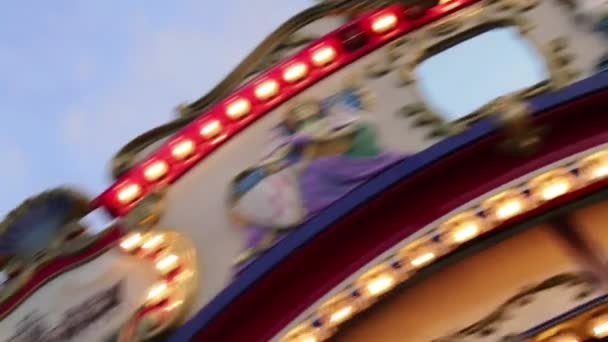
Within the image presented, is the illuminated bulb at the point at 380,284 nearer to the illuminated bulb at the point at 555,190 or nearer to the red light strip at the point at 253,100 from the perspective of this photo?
the illuminated bulb at the point at 555,190

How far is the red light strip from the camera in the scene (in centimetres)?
767

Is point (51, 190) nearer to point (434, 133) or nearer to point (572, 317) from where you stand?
point (434, 133)

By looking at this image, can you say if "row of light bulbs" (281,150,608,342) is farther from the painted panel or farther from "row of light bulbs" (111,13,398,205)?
"row of light bulbs" (111,13,398,205)

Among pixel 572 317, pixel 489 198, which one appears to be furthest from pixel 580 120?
pixel 572 317

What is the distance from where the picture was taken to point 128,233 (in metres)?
7.80

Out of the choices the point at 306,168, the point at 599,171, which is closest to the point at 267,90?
the point at 306,168

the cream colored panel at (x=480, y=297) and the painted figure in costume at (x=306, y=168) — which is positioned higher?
the painted figure in costume at (x=306, y=168)

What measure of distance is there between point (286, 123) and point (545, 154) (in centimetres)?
198

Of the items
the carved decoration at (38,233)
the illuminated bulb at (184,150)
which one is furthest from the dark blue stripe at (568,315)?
the carved decoration at (38,233)

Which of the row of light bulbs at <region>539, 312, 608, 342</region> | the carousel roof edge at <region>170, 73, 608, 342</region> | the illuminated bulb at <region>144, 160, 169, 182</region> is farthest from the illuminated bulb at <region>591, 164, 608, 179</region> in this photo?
the illuminated bulb at <region>144, 160, 169, 182</region>

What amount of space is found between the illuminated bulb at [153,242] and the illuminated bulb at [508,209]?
240cm

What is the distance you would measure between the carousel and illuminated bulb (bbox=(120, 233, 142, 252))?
0.01 metres

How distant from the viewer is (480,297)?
19.8ft

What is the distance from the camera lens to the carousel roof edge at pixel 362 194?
616cm
